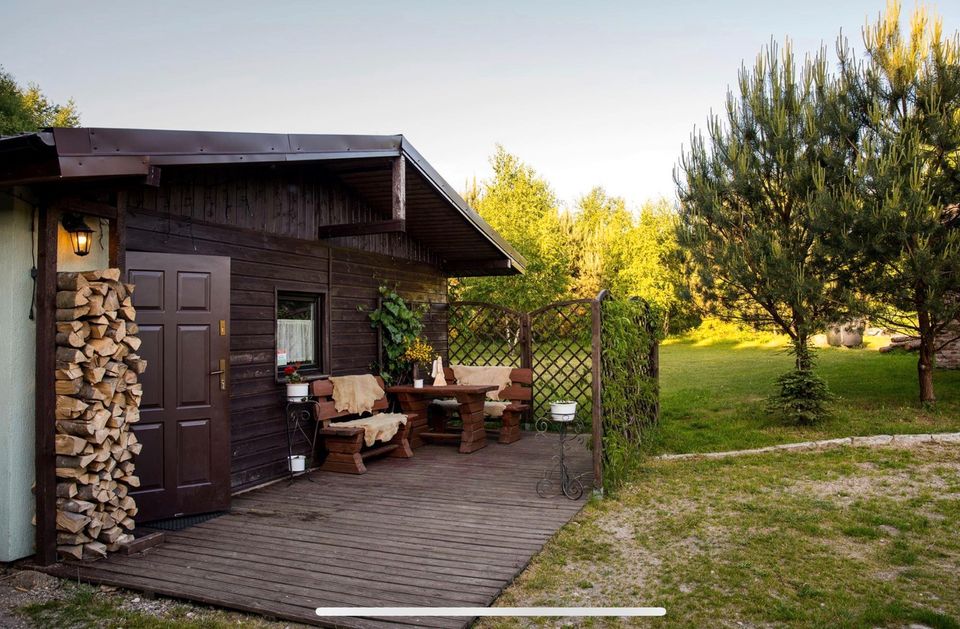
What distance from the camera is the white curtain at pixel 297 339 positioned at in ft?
18.4

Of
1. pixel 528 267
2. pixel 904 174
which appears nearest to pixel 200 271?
pixel 904 174

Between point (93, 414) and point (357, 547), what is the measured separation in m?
1.59

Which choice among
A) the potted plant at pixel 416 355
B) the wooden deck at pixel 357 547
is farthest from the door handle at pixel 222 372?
the potted plant at pixel 416 355

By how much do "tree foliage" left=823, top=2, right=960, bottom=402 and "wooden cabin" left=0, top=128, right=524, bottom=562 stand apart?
4227 mm

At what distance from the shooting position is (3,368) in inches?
132

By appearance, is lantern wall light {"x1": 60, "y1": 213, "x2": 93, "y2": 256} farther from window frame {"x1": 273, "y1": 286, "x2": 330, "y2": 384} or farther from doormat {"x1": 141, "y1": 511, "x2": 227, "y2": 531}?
Answer: window frame {"x1": 273, "y1": 286, "x2": 330, "y2": 384}

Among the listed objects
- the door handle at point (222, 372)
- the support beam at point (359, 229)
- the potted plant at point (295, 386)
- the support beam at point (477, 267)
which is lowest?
the potted plant at point (295, 386)

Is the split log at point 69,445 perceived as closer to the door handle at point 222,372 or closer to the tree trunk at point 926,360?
the door handle at point 222,372

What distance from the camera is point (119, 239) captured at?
12.4ft

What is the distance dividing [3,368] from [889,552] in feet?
16.0

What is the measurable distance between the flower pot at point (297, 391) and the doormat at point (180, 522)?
1.18m

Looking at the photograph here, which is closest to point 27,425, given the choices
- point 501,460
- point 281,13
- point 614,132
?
point 501,460

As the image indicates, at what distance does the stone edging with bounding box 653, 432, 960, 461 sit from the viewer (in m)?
6.14

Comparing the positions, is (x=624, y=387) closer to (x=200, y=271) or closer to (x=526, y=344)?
(x=526, y=344)
